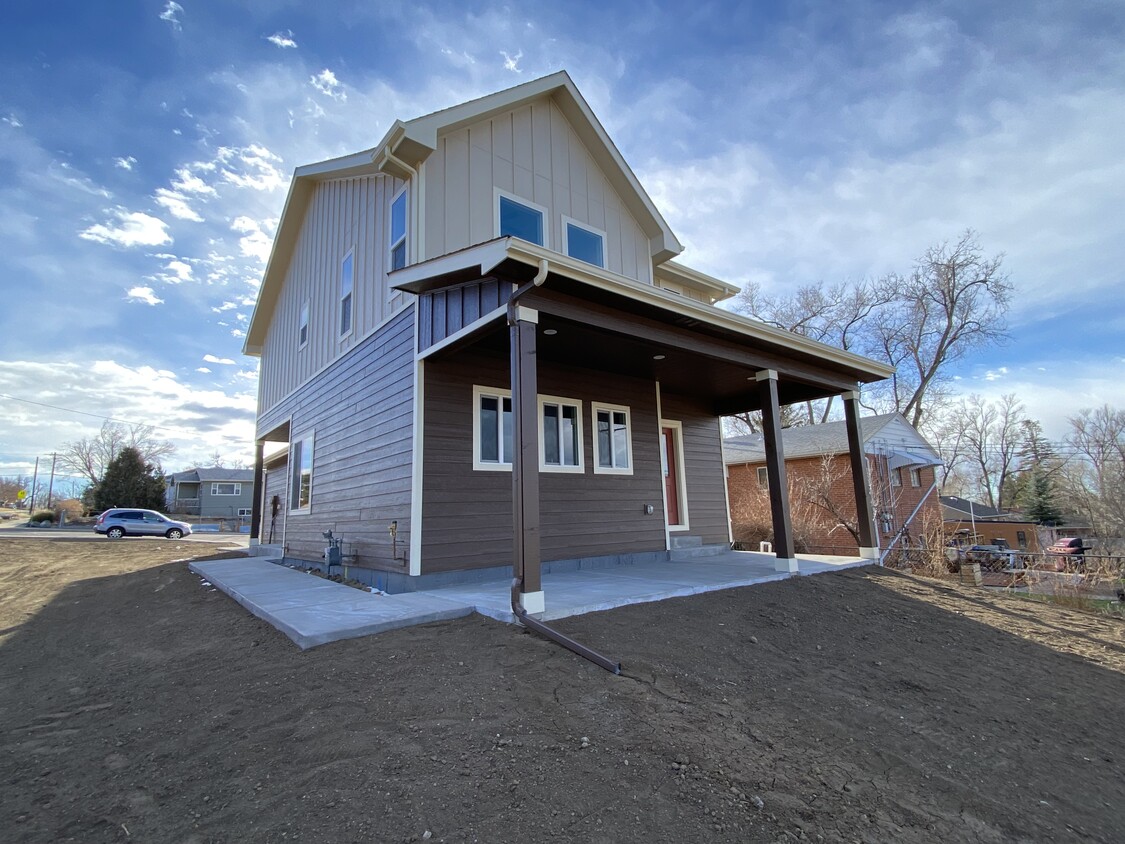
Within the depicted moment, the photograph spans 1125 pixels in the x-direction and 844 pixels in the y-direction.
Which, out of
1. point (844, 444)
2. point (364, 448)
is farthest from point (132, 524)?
point (844, 444)

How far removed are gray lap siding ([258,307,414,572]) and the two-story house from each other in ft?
0.15

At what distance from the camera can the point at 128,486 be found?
33375 millimetres

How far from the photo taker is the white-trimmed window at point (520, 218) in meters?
7.84

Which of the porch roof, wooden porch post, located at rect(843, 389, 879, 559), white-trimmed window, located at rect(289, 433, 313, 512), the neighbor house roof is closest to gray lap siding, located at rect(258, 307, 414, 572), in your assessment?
white-trimmed window, located at rect(289, 433, 313, 512)

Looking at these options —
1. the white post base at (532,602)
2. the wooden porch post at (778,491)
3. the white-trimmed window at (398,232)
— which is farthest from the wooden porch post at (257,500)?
the wooden porch post at (778,491)

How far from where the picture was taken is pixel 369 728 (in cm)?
287

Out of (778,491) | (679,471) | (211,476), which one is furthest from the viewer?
(211,476)

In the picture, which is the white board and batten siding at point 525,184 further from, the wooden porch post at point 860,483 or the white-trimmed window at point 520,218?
the wooden porch post at point 860,483

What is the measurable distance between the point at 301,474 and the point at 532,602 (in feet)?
26.0

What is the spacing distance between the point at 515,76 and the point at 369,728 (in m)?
8.92

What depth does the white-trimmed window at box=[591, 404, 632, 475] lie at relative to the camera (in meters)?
8.77

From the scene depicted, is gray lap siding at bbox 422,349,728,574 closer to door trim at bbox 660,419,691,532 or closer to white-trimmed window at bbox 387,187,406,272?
door trim at bbox 660,419,691,532

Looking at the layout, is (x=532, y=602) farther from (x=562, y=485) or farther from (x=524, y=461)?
(x=562, y=485)

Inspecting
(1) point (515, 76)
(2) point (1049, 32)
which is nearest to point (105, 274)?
(1) point (515, 76)
